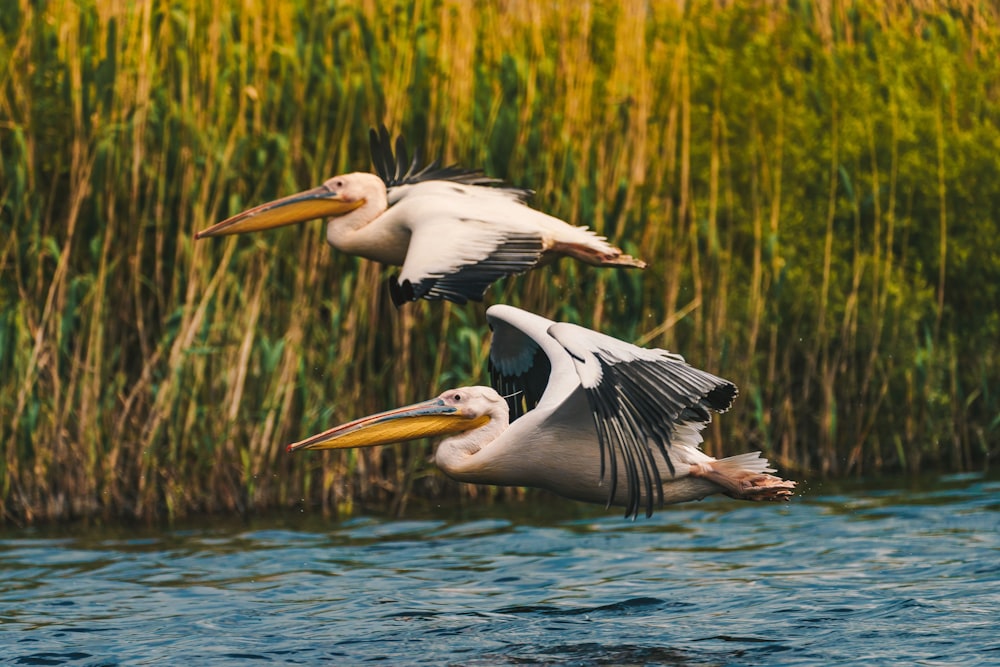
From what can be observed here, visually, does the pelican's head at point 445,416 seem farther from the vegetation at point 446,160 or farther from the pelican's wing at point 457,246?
the vegetation at point 446,160

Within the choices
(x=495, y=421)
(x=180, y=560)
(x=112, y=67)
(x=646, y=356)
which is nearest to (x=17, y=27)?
(x=112, y=67)

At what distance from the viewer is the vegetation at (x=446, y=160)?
9.47 meters

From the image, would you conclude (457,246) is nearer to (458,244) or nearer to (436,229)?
(458,244)

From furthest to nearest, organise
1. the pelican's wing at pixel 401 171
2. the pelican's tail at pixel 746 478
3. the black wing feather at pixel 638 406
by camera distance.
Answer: the pelican's wing at pixel 401 171 < the pelican's tail at pixel 746 478 < the black wing feather at pixel 638 406

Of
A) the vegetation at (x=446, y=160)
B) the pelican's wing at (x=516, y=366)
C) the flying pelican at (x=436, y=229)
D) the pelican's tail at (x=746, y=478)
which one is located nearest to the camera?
the pelican's tail at (x=746, y=478)

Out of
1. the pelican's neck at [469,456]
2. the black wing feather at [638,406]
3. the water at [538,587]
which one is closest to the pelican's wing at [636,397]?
the black wing feather at [638,406]

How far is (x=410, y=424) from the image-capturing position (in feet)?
21.7

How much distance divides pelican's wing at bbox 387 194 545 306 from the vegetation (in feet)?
A: 7.07

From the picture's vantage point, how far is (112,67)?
960 centimetres

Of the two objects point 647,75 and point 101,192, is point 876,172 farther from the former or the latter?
point 101,192

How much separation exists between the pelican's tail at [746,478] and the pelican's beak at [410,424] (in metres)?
0.94

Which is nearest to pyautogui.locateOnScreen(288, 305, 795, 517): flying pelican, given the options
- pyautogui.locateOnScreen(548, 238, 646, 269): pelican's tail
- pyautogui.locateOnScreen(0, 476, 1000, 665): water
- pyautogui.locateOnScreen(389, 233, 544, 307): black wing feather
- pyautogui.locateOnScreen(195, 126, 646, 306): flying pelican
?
pyautogui.locateOnScreen(389, 233, 544, 307): black wing feather

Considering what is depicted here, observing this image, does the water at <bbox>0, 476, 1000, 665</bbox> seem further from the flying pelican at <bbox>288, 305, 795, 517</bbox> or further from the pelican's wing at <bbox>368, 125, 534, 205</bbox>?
the pelican's wing at <bbox>368, 125, 534, 205</bbox>

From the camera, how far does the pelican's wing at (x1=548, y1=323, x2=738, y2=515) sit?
5.75m
